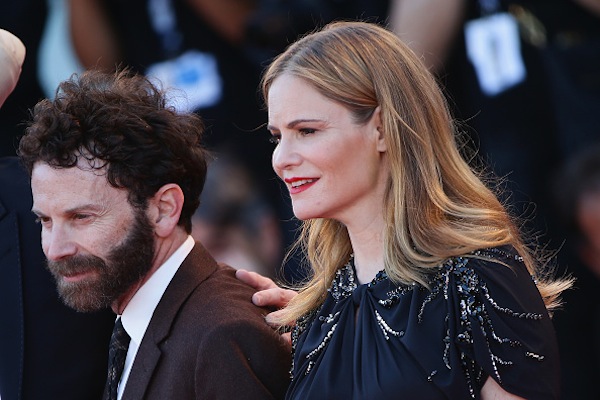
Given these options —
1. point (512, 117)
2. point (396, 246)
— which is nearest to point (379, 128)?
point (396, 246)

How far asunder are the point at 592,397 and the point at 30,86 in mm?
2952

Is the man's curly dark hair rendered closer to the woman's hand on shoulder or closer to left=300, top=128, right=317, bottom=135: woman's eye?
the woman's hand on shoulder

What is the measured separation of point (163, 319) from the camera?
3236 mm

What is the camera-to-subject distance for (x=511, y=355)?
2717 millimetres

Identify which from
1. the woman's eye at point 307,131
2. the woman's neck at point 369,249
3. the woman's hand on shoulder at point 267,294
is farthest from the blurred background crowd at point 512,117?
the woman's eye at point 307,131

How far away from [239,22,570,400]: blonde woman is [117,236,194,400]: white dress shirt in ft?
1.16

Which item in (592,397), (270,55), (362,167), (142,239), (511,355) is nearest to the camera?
(511,355)

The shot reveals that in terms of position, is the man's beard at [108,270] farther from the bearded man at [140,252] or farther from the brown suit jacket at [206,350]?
the brown suit jacket at [206,350]

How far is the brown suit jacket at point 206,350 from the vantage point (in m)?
3.08

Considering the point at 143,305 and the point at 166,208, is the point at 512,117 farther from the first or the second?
the point at 143,305

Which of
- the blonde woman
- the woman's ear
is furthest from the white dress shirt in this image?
the woman's ear

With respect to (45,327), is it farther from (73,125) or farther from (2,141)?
(2,141)

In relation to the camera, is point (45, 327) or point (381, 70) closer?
point (381, 70)

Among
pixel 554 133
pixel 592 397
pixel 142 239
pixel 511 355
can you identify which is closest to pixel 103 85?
pixel 142 239
